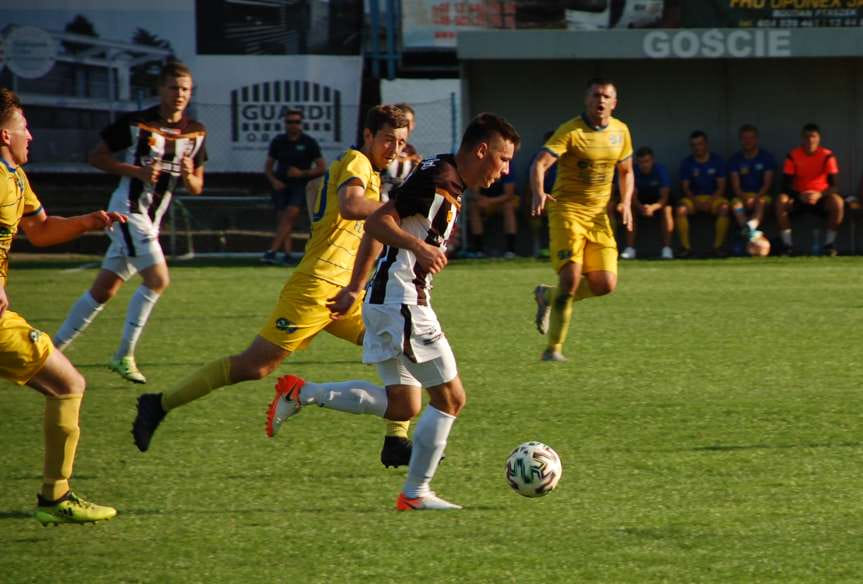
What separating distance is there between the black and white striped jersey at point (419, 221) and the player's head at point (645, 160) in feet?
44.8

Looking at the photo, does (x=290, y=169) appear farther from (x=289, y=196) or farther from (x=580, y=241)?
(x=580, y=241)

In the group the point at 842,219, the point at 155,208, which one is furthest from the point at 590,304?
the point at 842,219

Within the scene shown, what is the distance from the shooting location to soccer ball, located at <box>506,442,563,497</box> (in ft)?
19.5

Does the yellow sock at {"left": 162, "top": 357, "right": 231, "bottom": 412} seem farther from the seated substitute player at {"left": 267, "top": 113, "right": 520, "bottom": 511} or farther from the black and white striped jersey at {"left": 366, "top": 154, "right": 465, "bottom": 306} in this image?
the black and white striped jersey at {"left": 366, "top": 154, "right": 465, "bottom": 306}

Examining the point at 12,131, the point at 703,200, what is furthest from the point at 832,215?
the point at 12,131

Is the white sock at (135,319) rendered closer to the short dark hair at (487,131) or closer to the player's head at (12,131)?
the player's head at (12,131)

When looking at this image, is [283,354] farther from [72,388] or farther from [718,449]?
[718,449]

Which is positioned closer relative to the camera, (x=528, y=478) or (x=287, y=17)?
(x=528, y=478)

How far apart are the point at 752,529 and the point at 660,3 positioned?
16.1 meters

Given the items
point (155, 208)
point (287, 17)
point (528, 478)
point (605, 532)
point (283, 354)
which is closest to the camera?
point (605, 532)

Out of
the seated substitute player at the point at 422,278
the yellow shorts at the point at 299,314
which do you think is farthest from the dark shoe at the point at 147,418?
the seated substitute player at the point at 422,278

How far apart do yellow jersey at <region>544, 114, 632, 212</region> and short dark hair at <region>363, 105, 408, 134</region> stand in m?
3.68

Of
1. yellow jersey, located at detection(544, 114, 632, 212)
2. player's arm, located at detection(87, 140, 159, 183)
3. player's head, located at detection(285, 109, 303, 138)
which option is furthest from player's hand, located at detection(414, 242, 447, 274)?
player's head, located at detection(285, 109, 303, 138)

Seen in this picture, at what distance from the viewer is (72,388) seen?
569cm
